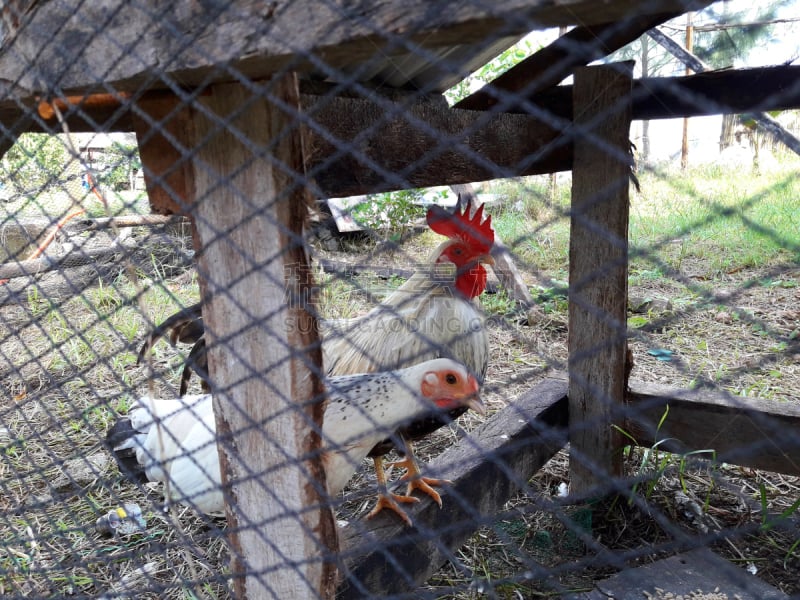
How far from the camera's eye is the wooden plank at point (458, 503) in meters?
1.53

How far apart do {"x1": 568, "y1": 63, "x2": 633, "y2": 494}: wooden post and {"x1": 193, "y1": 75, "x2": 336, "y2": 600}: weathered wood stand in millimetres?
1075

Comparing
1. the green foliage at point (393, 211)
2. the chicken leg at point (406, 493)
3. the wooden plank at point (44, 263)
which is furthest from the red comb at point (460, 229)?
the wooden plank at point (44, 263)

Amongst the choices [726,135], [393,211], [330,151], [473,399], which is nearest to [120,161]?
[330,151]

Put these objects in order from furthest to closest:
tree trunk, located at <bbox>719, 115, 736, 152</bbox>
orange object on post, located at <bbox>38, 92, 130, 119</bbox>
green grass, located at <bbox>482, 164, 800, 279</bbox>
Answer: green grass, located at <bbox>482, 164, 800, 279</bbox> → tree trunk, located at <bbox>719, 115, 736, 152</bbox> → orange object on post, located at <bbox>38, 92, 130, 119</bbox>

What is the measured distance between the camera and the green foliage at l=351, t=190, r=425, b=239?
453 centimetres

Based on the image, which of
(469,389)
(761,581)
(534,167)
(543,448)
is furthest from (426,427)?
(761,581)

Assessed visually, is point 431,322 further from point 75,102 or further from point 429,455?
point 75,102

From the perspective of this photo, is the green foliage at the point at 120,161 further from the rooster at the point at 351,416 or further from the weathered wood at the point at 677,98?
the rooster at the point at 351,416

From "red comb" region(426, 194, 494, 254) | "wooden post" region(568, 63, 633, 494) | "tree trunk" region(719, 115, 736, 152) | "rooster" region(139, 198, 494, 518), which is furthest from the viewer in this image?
"tree trunk" region(719, 115, 736, 152)

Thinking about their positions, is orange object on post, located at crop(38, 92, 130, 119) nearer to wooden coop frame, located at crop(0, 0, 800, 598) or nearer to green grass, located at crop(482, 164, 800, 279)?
wooden coop frame, located at crop(0, 0, 800, 598)

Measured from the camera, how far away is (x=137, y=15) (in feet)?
2.95

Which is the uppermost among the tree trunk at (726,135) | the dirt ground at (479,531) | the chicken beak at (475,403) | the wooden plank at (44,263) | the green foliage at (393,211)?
the tree trunk at (726,135)

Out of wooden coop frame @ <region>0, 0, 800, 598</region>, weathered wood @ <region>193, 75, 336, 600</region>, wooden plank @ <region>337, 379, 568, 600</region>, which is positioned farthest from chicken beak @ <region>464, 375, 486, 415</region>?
weathered wood @ <region>193, 75, 336, 600</region>

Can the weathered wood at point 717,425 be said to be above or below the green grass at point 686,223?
below
